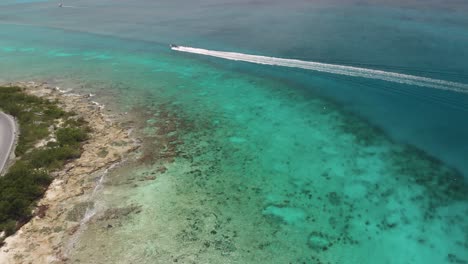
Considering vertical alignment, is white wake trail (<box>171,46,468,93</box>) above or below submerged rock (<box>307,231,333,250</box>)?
above

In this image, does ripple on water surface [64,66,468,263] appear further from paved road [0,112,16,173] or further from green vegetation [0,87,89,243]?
paved road [0,112,16,173]

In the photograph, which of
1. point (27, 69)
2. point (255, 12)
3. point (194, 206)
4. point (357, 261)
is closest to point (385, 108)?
point (357, 261)

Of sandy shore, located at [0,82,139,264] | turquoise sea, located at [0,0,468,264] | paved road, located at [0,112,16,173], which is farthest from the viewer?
paved road, located at [0,112,16,173]

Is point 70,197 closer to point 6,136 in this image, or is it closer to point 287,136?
point 6,136

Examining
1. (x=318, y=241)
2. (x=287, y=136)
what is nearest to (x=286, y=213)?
(x=318, y=241)

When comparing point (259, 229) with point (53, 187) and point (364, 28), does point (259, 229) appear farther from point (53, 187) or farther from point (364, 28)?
point (364, 28)

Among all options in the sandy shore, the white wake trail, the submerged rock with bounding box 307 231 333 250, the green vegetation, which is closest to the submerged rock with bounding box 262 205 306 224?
the submerged rock with bounding box 307 231 333 250

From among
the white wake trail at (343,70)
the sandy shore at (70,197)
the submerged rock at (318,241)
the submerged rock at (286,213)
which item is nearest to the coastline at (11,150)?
the sandy shore at (70,197)
